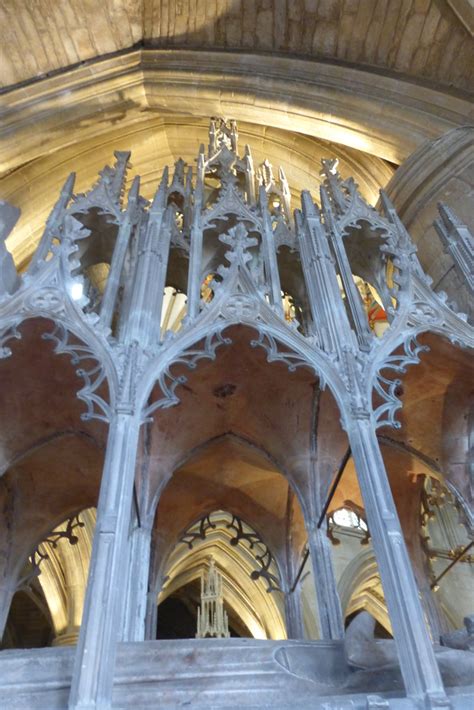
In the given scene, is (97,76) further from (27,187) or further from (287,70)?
(287,70)

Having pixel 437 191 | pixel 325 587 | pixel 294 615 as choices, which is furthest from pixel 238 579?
pixel 437 191

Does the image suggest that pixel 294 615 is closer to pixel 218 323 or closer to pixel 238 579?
pixel 218 323

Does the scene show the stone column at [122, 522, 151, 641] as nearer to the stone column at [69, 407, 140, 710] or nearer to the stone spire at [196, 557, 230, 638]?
the stone column at [69, 407, 140, 710]

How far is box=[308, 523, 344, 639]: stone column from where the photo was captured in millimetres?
6602

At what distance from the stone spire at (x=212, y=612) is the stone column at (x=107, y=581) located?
9.53m

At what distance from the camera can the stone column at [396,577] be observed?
3.67 m

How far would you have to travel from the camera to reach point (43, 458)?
847 centimetres

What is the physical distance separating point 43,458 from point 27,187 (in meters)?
7.86

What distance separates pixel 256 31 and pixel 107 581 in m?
12.0

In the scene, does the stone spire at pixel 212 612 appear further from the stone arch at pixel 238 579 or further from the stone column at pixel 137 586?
the stone column at pixel 137 586

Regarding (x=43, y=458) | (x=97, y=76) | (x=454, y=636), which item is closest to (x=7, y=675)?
(x=454, y=636)

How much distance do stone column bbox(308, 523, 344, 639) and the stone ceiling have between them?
8.34 meters

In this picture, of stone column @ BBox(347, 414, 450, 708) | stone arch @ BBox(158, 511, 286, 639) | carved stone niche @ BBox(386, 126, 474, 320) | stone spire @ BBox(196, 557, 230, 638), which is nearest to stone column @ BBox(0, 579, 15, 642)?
stone column @ BBox(347, 414, 450, 708)

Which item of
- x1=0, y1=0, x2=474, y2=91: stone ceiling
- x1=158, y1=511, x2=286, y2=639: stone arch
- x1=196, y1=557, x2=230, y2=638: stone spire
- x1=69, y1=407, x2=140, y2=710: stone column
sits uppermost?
x1=0, y1=0, x2=474, y2=91: stone ceiling
